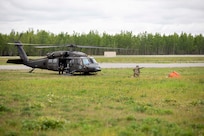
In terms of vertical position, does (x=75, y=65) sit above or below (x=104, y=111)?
above

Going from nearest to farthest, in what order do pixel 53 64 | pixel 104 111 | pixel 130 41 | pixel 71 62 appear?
pixel 104 111 → pixel 71 62 → pixel 53 64 → pixel 130 41

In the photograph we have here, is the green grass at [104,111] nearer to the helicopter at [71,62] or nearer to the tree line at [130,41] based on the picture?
the helicopter at [71,62]

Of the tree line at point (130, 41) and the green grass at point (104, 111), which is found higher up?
the tree line at point (130, 41)

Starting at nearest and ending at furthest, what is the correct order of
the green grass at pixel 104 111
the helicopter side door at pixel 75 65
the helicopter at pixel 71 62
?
the green grass at pixel 104 111, the helicopter at pixel 71 62, the helicopter side door at pixel 75 65

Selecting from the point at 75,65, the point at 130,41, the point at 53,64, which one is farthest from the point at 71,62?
the point at 130,41

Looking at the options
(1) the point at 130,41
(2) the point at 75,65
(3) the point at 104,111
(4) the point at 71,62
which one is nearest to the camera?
(3) the point at 104,111

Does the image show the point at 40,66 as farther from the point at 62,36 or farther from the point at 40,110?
the point at 62,36

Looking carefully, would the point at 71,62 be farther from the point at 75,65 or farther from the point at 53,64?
the point at 53,64

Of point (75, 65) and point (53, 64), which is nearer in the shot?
point (75, 65)

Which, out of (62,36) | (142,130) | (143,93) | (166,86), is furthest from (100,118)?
(62,36)

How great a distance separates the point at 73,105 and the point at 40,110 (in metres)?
Answer: 1.69

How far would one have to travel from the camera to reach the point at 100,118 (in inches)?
472

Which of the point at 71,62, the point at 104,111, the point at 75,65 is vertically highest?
the point at 71,62

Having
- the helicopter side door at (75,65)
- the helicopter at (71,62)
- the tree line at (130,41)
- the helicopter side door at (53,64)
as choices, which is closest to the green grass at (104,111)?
the helicopter at (71,62)
